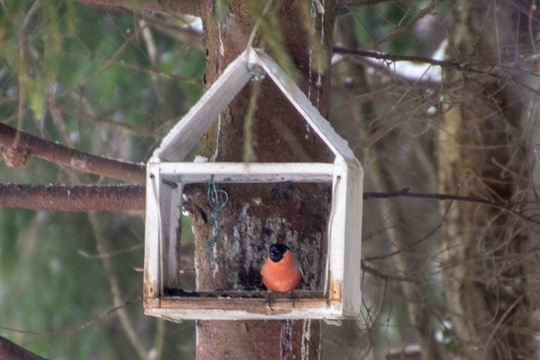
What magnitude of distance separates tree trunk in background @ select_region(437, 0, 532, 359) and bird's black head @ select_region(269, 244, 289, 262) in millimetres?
1458

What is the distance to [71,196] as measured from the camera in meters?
3.16

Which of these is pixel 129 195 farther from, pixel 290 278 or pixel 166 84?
pixel 166 84

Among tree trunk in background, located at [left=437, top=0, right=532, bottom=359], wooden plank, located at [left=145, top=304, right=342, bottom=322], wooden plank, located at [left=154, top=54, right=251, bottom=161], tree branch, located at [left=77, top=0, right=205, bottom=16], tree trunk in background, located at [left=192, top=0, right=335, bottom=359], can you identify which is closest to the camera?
wooden plank, located at [left=145, top=304, right=342, bottom=322]

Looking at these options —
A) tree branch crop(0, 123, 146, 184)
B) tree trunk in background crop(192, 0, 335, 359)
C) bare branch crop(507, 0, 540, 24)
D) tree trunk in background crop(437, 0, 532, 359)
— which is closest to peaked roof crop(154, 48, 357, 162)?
tree trunk in background crop(192, 0, 335, 359)

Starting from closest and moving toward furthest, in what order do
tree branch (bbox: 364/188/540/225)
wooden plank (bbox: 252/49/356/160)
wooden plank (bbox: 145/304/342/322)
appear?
wooden plank (bbox: 145/304/342/322) < wooden plank (bbox: 252/49/356/160) < tree branch (bbox: 364/188/540/225)

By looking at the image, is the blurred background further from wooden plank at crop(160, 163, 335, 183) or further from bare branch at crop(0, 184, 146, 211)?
wooden plank at crop(160, 163, 335, 183)

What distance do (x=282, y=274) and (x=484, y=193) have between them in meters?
2.69

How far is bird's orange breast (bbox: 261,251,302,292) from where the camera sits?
2.44 metres

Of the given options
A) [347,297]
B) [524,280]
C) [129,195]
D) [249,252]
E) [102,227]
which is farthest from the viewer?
[102,227]

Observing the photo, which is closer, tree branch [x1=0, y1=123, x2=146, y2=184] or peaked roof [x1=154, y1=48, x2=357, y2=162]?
peaked roof [x1=154, y1=48, x2=357, y2=162]

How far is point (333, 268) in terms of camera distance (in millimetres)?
2381

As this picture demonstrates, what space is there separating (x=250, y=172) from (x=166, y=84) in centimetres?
321

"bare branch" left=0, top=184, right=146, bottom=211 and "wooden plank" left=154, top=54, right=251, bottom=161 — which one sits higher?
"wooden plank" left=154, top=54, right=251, bottom=161

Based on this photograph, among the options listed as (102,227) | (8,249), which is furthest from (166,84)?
(8,249)
